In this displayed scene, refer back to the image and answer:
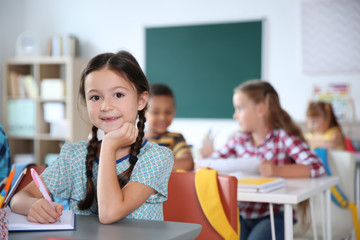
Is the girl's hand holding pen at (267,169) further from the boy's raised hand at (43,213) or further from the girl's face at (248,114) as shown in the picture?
the boy's raised hand at (43,213)

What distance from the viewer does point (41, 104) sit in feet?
18.6

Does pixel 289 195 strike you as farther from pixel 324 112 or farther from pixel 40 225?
pixel 324 112

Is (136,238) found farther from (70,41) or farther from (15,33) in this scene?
(15,33)

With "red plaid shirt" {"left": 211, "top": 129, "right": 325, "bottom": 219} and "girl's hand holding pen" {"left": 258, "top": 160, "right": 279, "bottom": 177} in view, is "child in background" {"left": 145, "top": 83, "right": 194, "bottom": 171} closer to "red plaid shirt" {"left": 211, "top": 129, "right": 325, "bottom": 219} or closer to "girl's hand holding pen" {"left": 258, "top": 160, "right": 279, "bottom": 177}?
"red plaid shirt" {"left": 211, "top": 129, "right": 325, "bottom": 219}

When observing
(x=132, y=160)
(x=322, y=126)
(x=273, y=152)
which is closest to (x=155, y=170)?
(x=132, y=160)

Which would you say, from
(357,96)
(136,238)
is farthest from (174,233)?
A: (357,96)

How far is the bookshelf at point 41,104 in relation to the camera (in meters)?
5.44

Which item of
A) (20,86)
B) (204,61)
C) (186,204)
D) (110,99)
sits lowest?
(186,204)

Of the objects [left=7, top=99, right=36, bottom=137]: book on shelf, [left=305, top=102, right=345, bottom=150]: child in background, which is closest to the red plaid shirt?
[left=305, top=102, right=345, bottom=150]: child in background

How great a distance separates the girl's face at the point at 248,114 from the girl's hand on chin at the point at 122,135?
→ 129 cm

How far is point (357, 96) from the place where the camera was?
4.53 m

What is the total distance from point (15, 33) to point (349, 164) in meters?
4.99

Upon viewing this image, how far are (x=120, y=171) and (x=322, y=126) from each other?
319cm

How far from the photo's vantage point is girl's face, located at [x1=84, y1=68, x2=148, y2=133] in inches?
50.7
